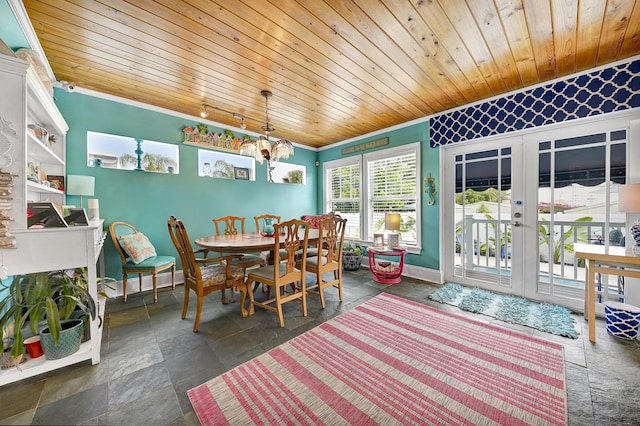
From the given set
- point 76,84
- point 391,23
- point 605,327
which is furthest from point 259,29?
point 605,327

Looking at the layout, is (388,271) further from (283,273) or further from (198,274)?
(198,274)

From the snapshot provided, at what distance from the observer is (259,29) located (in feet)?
6.15

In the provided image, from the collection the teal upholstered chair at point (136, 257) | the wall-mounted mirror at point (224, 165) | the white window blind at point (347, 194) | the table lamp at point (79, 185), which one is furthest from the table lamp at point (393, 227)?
the table lamp at point (79, 185)

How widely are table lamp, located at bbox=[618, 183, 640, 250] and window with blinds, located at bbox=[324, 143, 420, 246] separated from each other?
2.07 m

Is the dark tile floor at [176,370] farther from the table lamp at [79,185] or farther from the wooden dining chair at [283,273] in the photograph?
the table lamp at [79,185]

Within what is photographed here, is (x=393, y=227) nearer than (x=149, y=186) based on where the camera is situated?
No

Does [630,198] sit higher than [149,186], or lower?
lower

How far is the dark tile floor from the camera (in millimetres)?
1313

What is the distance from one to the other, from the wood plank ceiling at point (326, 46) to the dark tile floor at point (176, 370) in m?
2.52

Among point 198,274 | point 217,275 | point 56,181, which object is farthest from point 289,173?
point 56,181

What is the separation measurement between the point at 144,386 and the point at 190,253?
3.29 feet

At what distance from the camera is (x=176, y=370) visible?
5.51 feet

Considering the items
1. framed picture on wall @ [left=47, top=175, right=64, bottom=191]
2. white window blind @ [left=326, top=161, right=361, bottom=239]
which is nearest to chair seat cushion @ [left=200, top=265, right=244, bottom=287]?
framed picture on wall @ [left=47, top=175, right=64, bottom=191]

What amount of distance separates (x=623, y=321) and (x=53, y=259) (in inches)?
173
